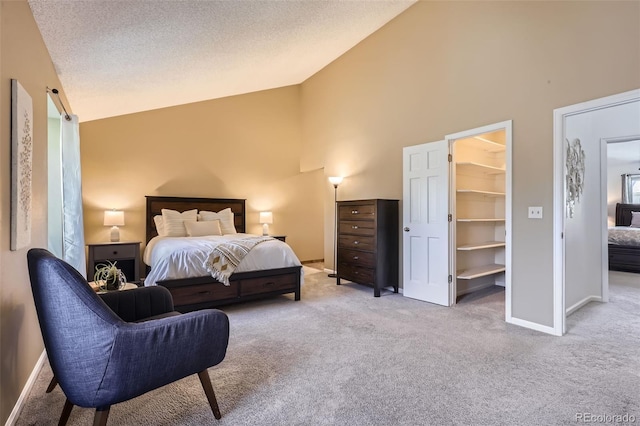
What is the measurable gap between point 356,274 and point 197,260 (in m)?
2.28

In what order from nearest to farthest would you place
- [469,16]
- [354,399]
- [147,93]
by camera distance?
[354,399] → [469,16] → [147,93]

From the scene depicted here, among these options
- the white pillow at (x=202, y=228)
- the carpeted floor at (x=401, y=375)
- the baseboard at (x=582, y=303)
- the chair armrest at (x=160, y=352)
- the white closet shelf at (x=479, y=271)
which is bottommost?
the carpeted floor at (x=401, y=375)

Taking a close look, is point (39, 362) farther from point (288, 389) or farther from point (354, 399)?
point (354, 399)

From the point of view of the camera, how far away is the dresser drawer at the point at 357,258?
14.5 ft

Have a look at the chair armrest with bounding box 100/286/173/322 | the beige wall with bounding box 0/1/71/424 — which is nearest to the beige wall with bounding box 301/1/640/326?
the chair armrest with bounding box 100/286/173/322

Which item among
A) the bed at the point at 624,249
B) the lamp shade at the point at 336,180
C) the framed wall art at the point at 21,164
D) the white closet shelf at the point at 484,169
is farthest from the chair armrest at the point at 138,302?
the bed at the point at 624,249

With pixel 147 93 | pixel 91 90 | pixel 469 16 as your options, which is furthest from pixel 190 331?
pixel 469 16

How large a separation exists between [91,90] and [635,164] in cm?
1065

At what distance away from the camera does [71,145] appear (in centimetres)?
304

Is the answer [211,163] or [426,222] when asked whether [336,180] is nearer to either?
[426,222]

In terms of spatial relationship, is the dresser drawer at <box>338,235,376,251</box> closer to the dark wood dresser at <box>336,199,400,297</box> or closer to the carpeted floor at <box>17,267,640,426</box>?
the dark wood dresser at <box>336,199,400,297</box>

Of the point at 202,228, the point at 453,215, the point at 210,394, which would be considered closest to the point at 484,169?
the point at 453,215

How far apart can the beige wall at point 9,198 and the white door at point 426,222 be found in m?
3.83

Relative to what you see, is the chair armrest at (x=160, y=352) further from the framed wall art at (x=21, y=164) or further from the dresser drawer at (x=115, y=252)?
the dresser drawer at (x=115, y=252)
